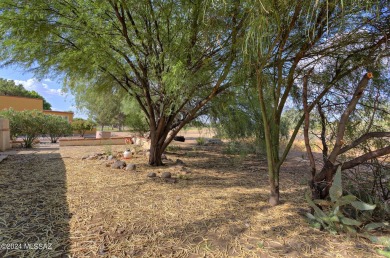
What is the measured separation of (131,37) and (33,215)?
12.3 ft

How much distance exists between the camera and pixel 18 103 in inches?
898

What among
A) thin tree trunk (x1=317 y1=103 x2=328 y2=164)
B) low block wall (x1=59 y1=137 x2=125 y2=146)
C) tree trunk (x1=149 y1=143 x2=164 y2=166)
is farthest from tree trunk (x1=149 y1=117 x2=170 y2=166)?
low block wall (x1=59 y1=137 x2=125 y2=146)

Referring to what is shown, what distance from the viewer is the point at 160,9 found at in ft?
14.4

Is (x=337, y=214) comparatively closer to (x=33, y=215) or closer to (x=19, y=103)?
(x=33, y=215)

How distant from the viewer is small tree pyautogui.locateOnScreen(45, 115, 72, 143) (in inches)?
467

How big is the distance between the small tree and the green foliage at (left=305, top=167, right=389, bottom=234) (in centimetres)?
1240

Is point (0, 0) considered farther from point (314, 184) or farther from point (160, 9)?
point (314, 184)

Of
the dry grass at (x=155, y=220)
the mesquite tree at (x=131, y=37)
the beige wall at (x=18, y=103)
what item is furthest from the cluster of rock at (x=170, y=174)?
the beige wall at (x=18, y=103)

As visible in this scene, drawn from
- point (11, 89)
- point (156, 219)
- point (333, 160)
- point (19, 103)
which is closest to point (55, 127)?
point (156, 219)

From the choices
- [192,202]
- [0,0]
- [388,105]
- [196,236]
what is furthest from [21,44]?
[388,105]

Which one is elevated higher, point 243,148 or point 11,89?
point 11,89

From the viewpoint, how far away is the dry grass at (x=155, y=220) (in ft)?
6.92

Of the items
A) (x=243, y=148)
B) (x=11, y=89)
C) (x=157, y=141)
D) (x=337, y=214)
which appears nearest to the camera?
(x=337, y=214)

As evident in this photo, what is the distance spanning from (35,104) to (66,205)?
25.5m
